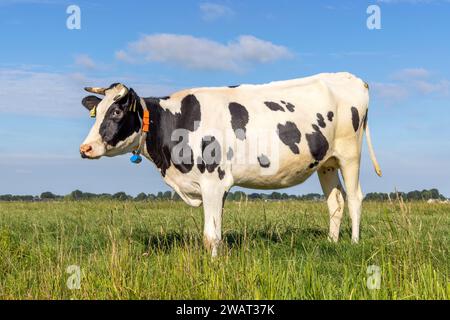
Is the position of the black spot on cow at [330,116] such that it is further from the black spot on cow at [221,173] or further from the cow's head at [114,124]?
the cow's head at [114,124]

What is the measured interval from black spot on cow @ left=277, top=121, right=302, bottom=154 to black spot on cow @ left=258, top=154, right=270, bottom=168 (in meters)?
0.45

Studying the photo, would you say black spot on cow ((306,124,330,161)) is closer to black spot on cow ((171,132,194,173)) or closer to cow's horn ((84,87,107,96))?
black spot on cow ((171,132,194,173))

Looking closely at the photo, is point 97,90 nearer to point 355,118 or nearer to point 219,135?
point 219,135

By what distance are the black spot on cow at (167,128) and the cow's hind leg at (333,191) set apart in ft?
10.7

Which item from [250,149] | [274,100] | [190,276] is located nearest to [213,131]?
[250,149]

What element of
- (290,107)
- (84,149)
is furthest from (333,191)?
(84,149)

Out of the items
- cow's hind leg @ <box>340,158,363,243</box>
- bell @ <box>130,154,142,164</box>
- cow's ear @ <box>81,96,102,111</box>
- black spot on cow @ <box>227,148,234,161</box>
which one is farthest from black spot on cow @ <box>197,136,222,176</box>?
cow's hind leg @ <box>340,158,363,243</box>

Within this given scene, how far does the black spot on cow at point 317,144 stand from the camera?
951 centimetres

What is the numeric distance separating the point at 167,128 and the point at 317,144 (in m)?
2.63

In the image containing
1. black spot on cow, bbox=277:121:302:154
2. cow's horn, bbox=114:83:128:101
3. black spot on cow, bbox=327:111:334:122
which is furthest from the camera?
black spot on cow, bbox=327:111:334:122

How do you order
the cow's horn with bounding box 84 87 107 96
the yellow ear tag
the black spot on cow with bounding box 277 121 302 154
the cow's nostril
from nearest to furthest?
1. the cow's nostril
2. the yellow ear tag
3. the cow's horn with bounding box 84 87 107 96
4. the black spot on cow with bounding box 277 121 302 154

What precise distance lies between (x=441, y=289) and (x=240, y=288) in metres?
2.04

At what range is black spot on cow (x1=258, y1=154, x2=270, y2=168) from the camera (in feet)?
29.3

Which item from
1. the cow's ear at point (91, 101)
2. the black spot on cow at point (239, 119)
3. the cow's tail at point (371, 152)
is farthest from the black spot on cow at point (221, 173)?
the cow's tail at point (371, 152)
